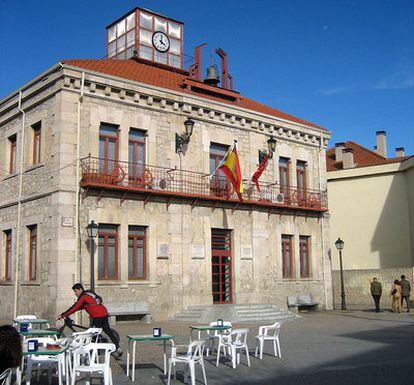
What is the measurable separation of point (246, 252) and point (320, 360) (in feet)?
38.6

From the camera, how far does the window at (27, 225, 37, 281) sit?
1953cm

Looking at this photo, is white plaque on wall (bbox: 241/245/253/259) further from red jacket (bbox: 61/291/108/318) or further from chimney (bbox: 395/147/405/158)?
chimney (bbox: 395/147/405/158)

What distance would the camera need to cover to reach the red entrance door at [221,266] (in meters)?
22.5

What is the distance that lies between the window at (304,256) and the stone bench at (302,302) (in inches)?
39.6

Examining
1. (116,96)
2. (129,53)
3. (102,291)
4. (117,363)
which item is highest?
(129,53)

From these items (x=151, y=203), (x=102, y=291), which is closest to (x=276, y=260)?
(x=151, y=203)

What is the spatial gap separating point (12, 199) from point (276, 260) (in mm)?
10393

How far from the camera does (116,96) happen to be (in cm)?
2027

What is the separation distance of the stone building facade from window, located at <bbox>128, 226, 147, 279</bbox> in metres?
0.04

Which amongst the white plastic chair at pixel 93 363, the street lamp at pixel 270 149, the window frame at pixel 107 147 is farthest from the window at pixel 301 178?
the white plastic chair at pixel 93 363

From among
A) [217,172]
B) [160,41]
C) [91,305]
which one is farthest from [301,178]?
[91,305]

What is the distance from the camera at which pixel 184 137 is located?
21906 mm

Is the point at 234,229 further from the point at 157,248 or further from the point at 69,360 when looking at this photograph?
the point at 69,360

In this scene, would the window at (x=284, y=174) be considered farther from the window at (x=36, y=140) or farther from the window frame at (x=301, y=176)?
the window at (x=36, y=140)
